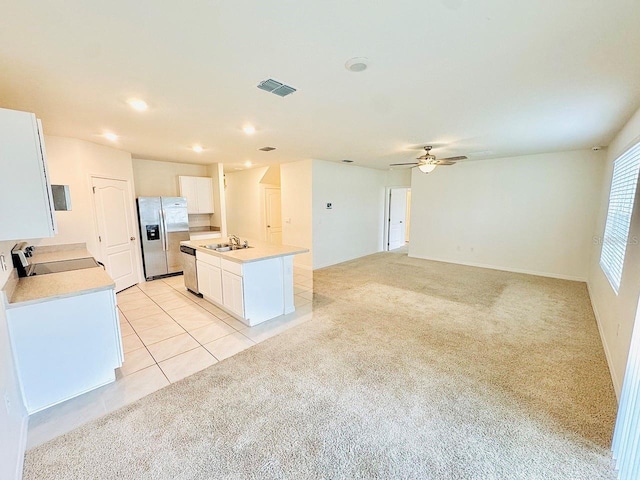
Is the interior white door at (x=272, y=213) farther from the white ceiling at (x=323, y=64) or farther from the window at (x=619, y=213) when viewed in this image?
the window at (x=619, y=213)

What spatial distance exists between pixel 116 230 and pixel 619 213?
7167 mm

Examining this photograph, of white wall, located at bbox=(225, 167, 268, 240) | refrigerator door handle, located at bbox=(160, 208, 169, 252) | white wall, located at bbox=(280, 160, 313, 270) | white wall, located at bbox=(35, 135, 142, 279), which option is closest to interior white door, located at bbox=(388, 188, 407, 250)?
white wall, located at bbox=(280, 160, 313, 270)

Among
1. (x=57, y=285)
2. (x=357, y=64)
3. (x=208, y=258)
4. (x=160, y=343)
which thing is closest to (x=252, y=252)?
(x=208, y=258)

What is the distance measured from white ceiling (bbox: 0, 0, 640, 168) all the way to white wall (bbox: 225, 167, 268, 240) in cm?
410

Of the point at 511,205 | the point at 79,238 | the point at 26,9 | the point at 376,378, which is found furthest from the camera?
the point at 511,205

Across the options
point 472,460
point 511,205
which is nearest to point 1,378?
point 472,460

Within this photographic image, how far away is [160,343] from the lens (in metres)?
2.97

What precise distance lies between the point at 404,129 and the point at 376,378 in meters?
2.94

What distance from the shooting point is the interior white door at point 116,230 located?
170 inches

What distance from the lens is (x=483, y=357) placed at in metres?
2.69

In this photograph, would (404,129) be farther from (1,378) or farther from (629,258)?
(1,378)

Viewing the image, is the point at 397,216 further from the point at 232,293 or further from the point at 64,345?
the point at 64,345

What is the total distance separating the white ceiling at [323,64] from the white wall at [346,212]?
285 centimetres

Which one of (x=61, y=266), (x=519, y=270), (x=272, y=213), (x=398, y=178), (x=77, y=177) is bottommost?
(x=519, y=270)
